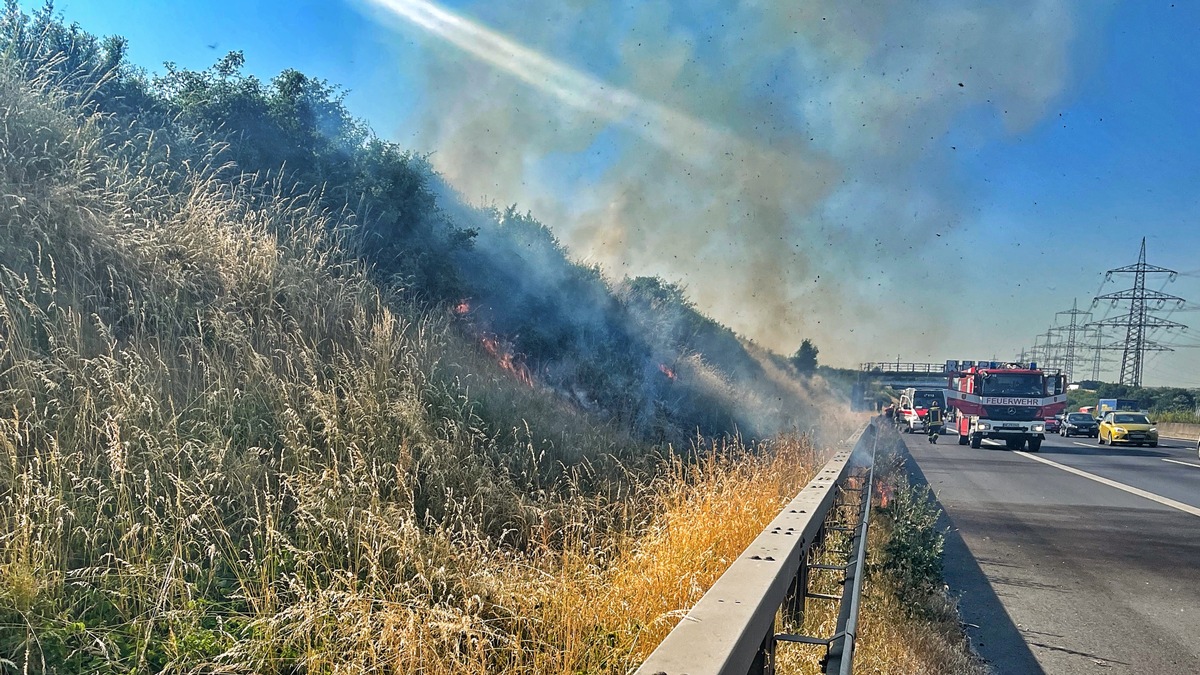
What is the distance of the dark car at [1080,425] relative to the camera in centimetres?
4166

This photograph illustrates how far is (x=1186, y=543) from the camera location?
910 centimetres

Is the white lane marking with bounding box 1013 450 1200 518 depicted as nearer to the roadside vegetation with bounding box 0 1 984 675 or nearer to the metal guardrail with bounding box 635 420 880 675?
the roadside vegetation with bounding box 0 1 984 675

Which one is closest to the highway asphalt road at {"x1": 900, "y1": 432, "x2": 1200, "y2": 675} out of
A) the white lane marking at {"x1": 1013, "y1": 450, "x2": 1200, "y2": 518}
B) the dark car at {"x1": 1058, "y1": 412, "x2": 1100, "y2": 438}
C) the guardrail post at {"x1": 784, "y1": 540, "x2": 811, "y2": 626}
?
the white lane marking at {"x1": 1013, "y1": 450, "x2": 1200, "y2": 518}

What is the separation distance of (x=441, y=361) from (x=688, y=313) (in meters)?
9.51

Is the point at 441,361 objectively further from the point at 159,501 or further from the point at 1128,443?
the point at 1128,443

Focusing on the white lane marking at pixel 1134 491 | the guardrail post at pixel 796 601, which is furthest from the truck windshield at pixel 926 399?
the guardrail post at pixel 796 601

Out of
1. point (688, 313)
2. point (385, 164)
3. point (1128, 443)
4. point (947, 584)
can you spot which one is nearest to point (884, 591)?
point (947, 584)

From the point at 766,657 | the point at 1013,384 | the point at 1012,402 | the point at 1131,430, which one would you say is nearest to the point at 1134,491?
the point at 1012,402

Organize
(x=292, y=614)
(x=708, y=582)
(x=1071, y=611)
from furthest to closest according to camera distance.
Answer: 1. (x=1071, y=611)
2. (x=708, y=582)
3. (x=292, y=614)

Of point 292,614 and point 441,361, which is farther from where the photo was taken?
point 441,361

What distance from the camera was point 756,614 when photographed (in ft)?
7.86

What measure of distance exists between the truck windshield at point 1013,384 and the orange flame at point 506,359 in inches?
890

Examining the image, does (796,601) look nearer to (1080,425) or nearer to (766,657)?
(766,657)

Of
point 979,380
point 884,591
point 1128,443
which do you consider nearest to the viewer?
point 884,591
